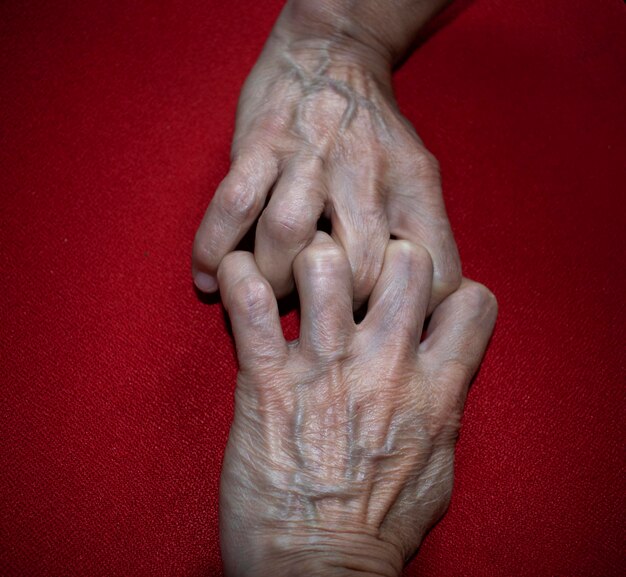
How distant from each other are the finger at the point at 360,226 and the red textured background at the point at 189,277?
12 cm

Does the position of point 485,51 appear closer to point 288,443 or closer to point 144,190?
point 144,190

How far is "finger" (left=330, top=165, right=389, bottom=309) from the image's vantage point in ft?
2.89

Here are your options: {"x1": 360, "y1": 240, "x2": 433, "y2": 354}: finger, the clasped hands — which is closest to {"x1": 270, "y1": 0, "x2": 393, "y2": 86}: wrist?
the clasped hands

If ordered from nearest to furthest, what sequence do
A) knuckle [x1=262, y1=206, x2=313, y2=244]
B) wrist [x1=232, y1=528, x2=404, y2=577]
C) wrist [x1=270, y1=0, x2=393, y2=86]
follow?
wrist [x1=232, y1=528, x2=404, y2=577] < knuckle [x1=262, y1=206, x2=313, y2=244] < wrist [x1=270, y1=0, x2=393, y2=86]

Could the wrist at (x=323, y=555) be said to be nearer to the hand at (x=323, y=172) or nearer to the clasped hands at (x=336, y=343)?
the clasped hands at (x=336, y=343)

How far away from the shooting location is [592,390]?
0.92 metres

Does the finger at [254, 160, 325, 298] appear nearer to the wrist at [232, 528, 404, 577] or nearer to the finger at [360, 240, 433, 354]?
the finger at [360, 240, 433, 354]

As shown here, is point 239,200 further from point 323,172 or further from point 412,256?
point 412,256

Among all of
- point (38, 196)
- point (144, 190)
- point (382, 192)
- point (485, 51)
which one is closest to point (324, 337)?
point (382, 192)

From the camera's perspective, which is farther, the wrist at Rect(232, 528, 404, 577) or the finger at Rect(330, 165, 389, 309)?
the finger at Rect(330, 165, 389, 309)

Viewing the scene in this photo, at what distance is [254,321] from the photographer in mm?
816

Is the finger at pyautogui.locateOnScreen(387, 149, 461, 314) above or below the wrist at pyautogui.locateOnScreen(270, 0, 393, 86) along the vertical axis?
below

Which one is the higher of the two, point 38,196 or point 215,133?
point 215,133

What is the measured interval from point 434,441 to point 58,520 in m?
0.47
